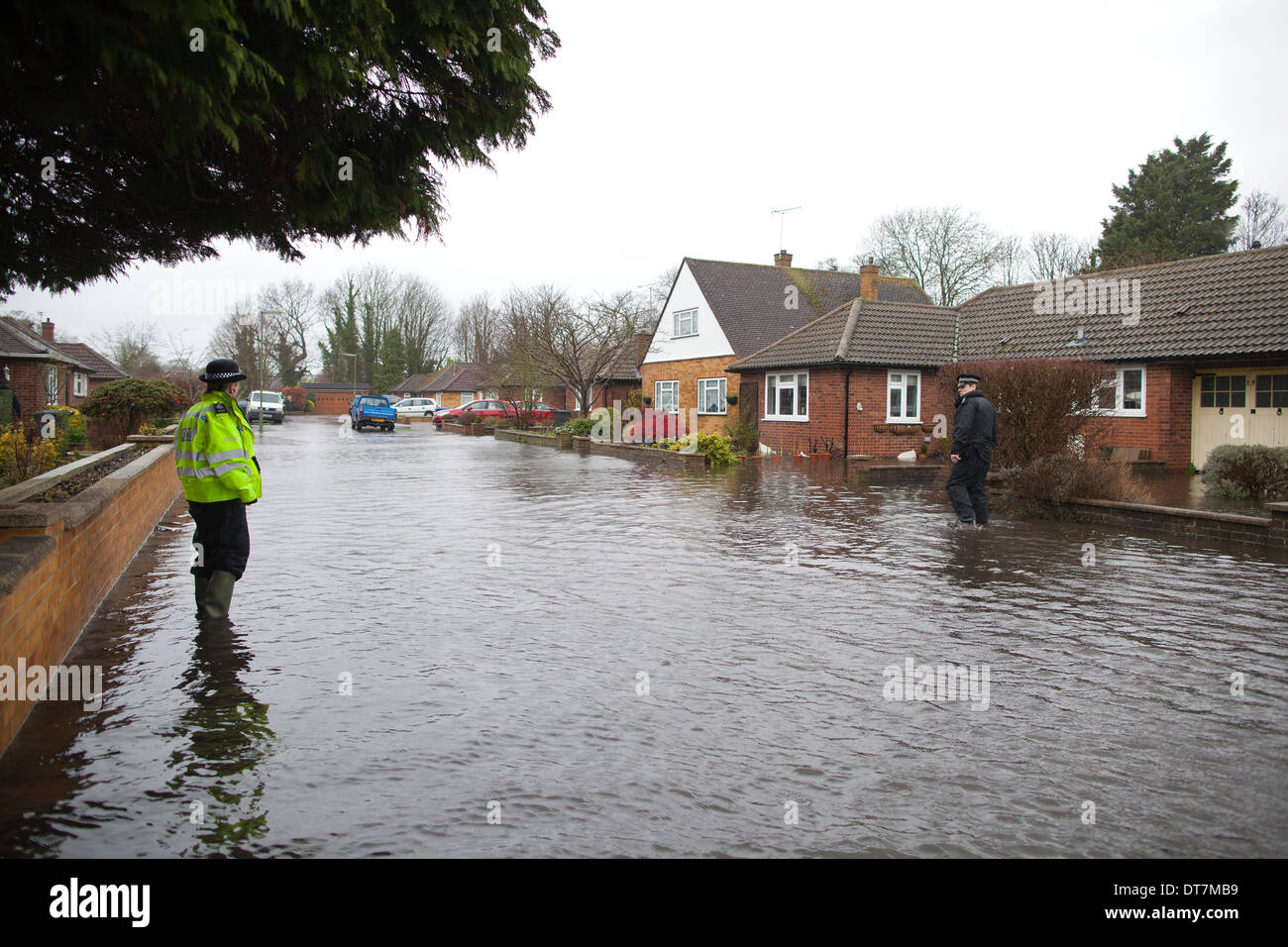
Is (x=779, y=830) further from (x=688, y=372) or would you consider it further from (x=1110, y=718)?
(x=688, y=372)

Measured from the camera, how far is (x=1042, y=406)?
13680 millimetres

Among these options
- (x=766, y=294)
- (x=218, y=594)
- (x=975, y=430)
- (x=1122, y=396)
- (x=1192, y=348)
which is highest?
(x=766, y=294)

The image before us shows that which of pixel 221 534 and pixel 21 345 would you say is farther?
pixel 21 345

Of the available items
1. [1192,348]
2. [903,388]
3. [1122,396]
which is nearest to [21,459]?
[903,388]

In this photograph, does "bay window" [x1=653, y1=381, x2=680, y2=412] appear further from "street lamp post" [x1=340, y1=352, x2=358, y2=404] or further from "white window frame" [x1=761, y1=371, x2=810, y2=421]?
"street lamp post" [x1=340, y1=352, x2=358, y2=404]

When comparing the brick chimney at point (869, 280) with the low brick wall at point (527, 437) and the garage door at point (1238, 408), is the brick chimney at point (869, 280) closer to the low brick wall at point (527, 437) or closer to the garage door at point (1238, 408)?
the low brick wall at point (527, 437)

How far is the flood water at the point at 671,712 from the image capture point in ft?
12.2

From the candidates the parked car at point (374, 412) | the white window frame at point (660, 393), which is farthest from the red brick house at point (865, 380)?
the parked car at point (374, 412)

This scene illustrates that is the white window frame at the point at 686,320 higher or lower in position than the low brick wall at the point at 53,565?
higher

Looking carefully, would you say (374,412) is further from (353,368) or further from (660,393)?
(353,368)

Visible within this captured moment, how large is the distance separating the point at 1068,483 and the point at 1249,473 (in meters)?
3.58

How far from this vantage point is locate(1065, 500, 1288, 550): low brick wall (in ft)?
35.1

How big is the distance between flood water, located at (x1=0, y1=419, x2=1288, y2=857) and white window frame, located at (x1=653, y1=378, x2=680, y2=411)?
87.0 feet

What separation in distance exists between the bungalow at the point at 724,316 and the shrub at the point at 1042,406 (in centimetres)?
1750
